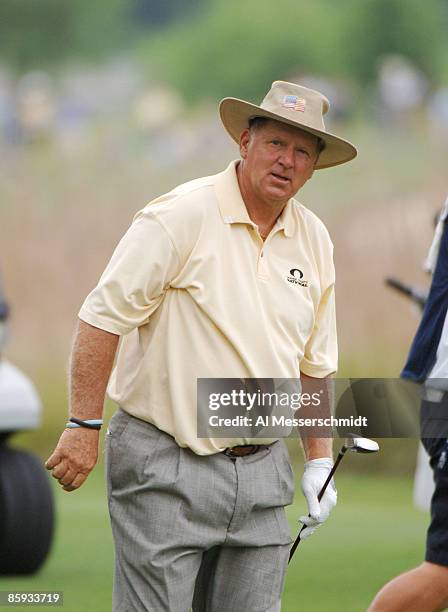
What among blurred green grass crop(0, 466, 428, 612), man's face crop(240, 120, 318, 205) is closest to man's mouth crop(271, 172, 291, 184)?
man's face crop(240, 120, 318, 205)

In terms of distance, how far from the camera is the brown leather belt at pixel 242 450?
17.5 ft

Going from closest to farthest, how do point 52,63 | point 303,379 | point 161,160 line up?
point 303,379 → point 161,160 → point 52,63

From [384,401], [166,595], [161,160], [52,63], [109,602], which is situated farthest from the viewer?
[52,63]

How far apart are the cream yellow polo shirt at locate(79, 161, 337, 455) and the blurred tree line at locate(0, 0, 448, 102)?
14.5 meters

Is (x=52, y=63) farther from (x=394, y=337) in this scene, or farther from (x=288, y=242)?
(x=288, y=242)

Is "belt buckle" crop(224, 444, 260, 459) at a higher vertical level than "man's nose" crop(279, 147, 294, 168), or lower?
lower

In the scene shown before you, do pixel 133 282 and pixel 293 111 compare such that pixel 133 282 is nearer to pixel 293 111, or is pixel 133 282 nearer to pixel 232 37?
pixel 293 111

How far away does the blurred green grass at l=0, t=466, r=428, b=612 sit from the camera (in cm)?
896

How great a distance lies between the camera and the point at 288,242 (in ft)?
18.1

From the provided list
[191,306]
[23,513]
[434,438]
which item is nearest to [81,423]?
[191,306]

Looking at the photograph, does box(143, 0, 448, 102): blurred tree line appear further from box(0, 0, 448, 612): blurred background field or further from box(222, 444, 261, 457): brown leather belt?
box(222, 444, 261, 457): brown leather belt

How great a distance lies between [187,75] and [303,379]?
1453cm

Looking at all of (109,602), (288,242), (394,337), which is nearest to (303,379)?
(288,242)

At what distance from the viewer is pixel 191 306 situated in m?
5.29
